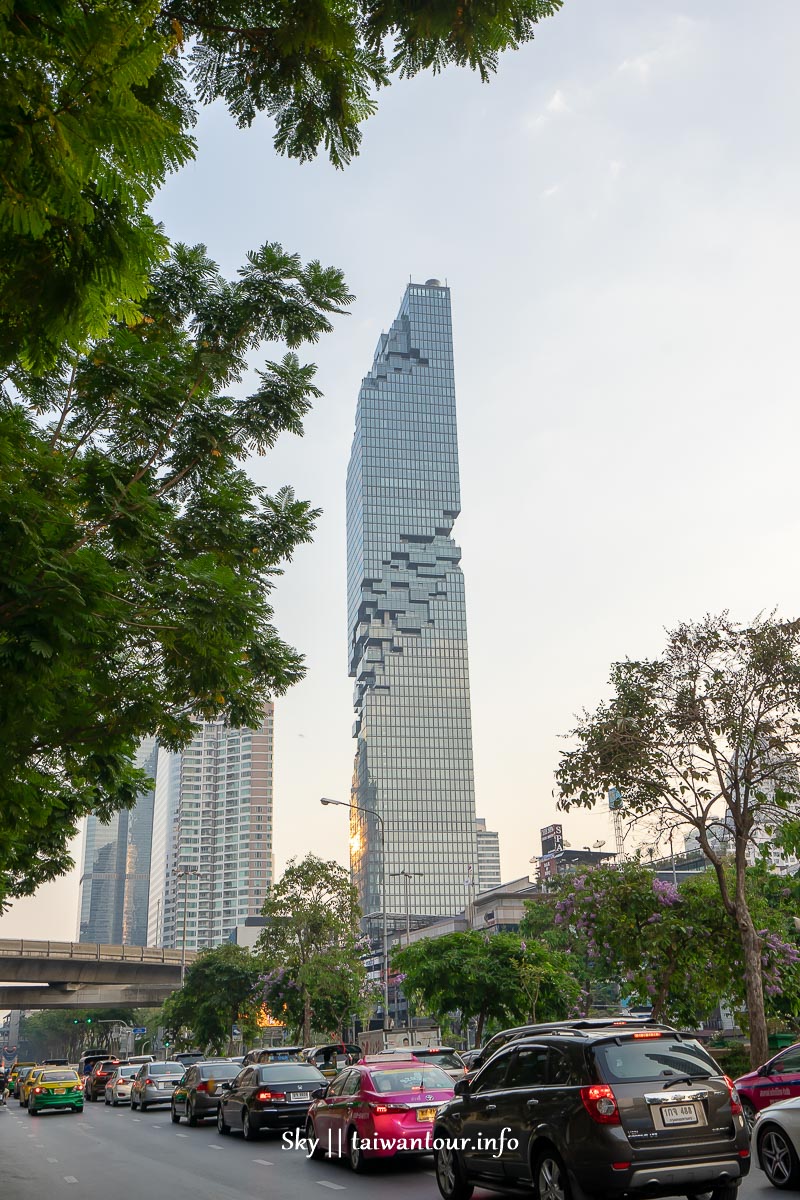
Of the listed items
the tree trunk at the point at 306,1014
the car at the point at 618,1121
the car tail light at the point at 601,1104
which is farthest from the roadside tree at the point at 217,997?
the car tail light at the point at 601,1104

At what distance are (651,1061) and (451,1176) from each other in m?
3.45

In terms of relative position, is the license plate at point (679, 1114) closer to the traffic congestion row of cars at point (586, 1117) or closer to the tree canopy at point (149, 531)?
the traffic congestion row of cars at point (586, 1117)

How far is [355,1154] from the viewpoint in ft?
46.3

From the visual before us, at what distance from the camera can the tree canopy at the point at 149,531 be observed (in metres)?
6.23

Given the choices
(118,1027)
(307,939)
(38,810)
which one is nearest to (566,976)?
(307,939)

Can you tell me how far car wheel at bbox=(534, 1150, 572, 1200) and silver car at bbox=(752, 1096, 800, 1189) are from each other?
314 cm

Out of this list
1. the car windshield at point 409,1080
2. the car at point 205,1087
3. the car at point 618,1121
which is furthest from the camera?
the car at point 205,1087

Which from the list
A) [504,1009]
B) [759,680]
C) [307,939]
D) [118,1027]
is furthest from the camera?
[118,1027]

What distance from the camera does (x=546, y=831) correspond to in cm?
13938

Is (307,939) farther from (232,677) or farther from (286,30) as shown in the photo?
(286,30)

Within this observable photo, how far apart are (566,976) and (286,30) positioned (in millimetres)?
37620

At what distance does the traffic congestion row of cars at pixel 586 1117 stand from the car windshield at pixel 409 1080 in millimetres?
17

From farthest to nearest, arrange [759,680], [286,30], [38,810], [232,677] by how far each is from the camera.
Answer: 1. [759,680]
2. [38,810]
3. [232,677]
4. [286,30]

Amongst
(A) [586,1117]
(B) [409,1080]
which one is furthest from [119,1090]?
(A) [586,1117]
